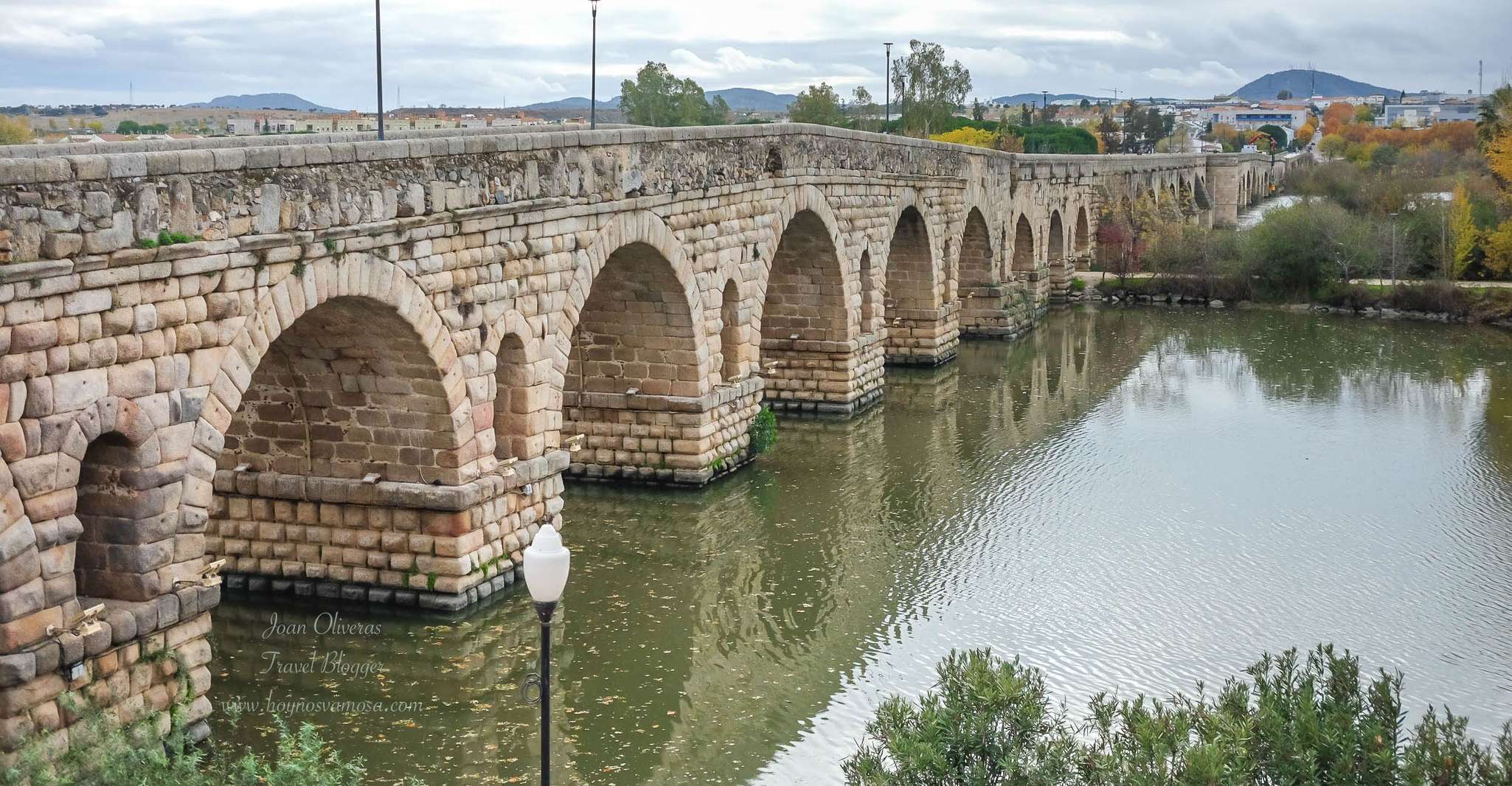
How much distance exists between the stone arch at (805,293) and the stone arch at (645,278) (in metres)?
4.89

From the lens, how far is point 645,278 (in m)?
17.0

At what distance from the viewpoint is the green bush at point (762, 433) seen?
63.8 ft

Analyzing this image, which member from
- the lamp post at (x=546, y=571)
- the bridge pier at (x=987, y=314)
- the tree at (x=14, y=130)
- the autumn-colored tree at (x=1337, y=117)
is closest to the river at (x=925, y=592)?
the lamp post at (x=546, y=571)

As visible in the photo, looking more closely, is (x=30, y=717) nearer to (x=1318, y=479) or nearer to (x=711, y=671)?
(x=711, y=671)

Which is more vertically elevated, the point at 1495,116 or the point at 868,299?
the point at 1495,116

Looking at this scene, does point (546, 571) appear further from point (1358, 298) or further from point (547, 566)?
point (1358, 298)

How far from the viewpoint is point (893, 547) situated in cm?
1591

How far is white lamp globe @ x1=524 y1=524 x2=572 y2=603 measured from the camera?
6.88 meters

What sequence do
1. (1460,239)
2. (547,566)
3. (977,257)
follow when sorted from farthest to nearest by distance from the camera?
(1460,239), (977,257), (547,566)

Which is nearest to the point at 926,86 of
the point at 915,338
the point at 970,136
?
the point at 970,136

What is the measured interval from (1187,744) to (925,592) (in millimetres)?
7459

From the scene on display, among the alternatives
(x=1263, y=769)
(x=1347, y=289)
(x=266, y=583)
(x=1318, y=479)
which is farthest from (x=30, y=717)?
(x=1347, y=289)

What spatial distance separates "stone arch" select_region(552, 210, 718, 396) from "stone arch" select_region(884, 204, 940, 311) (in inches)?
391

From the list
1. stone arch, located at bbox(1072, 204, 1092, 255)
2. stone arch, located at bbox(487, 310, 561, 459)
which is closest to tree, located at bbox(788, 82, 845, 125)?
stone arch, located at bbox(1072, 204, 1092, 255)
